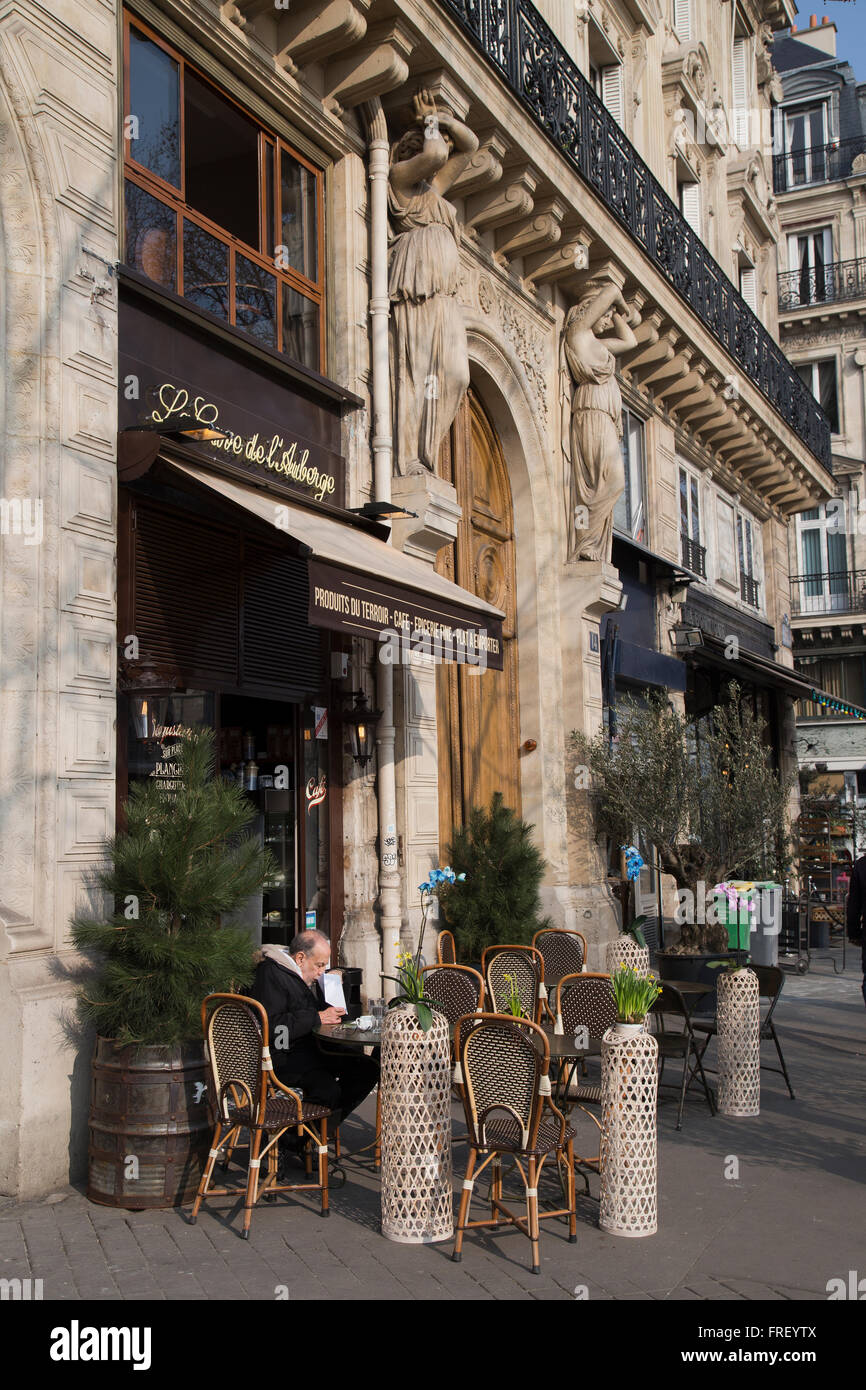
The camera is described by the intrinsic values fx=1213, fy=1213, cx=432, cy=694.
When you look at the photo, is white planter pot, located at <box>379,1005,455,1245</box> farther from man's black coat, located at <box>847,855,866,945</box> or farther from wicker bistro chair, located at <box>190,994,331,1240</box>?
man's black coat, located at <box>847,855,866,945</box>

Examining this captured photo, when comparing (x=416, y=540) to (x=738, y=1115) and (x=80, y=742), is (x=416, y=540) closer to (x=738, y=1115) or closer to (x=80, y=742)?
(x=80, y=742)

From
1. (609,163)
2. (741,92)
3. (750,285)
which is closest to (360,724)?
(609,163)

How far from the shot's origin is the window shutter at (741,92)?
21000 millimetres

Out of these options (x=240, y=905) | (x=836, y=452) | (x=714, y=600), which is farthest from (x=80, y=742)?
(x=836, y=452)

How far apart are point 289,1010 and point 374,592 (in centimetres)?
248

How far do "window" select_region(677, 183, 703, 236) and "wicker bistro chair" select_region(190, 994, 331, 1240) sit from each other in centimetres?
1651

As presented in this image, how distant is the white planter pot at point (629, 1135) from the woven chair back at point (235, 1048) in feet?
5.03

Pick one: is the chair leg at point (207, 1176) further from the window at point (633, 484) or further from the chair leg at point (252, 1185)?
the window at point (633, 484)

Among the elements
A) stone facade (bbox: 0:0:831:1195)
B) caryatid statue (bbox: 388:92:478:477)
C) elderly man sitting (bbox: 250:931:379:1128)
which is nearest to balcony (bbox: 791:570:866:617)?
stone facade (bbox: 0:0:831:1195)

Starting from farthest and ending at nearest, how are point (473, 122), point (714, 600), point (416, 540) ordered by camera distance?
point (714, 600) < point (473, 122) < point (416, 540)

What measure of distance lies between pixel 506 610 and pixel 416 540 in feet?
9.78

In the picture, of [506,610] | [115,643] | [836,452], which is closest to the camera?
[115,643]

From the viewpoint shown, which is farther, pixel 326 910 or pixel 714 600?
pixel 714 600

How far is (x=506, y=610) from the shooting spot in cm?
1231
